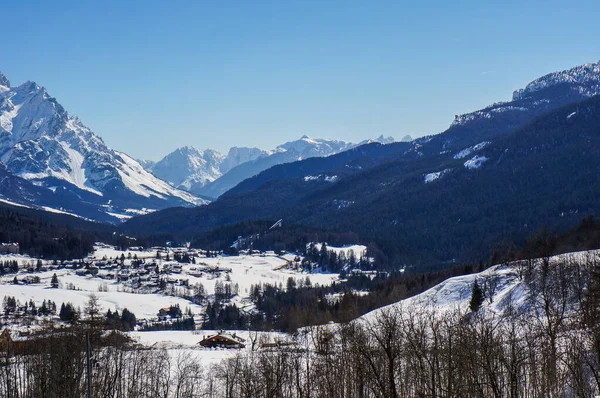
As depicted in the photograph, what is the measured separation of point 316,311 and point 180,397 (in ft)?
238

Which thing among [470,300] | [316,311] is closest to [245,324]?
[316,311]

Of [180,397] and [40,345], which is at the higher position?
[40,345]

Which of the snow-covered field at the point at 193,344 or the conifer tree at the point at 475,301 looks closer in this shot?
the conifer tree at the point at 475,301

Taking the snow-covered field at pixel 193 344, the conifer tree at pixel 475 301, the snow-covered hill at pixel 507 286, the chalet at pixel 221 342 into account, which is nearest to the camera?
the snow-covered hill at pixel 507 286

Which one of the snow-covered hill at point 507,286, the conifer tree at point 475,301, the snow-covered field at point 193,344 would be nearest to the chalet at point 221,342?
the snow-covered field at point 193,344

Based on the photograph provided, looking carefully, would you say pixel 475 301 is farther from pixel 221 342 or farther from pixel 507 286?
pixel 221 342

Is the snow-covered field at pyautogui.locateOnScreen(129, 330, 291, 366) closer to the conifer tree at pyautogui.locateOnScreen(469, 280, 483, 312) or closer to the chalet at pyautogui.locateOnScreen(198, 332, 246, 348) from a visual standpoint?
the chalet at pyautogui.locateOnScreen(198, 332, 246, 348)

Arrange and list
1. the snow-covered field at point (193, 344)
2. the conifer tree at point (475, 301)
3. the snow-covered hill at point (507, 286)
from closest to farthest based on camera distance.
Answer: the snow-covered hill at point (507, 286)
the conifer tree at point (475, 301)
the snow-covered field at point (193, 344)

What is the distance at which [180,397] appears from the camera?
69812mm

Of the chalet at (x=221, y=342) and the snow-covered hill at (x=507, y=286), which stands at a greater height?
the snow-covered hill at (x=507, y=286)

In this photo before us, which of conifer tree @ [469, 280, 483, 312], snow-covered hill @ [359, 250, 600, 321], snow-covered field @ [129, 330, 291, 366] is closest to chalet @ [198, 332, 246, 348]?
snow-covered field @ [129, 330, 291, 366]

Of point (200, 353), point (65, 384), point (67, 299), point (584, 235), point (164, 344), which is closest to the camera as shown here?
point (65, 384)

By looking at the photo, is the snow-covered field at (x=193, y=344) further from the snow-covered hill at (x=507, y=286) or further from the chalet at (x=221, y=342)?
the snow-covered hill at (x=507, y=286)

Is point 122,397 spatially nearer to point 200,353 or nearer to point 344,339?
point 344,339
